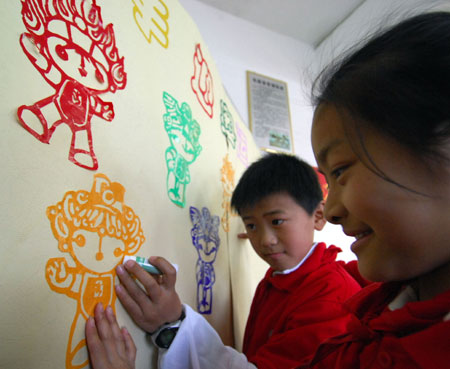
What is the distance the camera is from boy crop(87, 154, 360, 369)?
493 millimetres

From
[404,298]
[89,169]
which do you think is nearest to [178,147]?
[89,169]

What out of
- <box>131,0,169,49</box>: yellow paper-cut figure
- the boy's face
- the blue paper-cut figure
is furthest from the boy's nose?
<box>131,0,169,49</box>: yellow paper-cut figure

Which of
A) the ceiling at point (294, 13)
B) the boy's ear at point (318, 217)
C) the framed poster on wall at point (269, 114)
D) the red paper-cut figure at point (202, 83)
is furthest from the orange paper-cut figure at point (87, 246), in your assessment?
the ceiling at point (294, 13)

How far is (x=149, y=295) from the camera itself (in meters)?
0.48

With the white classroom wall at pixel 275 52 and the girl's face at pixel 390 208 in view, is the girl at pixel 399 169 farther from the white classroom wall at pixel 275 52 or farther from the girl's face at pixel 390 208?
the white classroom wall at pixel 275 52

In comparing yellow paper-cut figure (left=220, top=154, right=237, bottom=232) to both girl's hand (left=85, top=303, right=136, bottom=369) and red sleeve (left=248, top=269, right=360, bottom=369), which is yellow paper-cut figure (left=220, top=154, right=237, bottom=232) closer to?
red sleeve (left=248, top=269, right=360, bottom=369)

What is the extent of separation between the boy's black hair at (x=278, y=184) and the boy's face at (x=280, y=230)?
2 cm

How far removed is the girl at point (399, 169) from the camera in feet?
0.92

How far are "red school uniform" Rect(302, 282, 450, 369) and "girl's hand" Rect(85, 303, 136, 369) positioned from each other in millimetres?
286

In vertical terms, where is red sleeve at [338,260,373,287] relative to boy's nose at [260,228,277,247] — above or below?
below

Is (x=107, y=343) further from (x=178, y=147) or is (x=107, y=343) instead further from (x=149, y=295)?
(x=178, y=147)

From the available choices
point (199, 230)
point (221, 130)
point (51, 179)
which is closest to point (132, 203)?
point (51, 179)

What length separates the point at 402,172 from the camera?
0.29 meters

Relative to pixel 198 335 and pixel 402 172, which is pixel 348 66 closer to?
pixel 402 172
